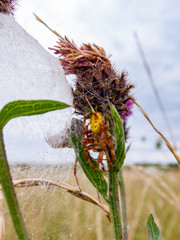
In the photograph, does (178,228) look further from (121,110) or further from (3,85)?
(3,85)

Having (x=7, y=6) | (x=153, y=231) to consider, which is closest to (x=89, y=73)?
(x=7, y=6)

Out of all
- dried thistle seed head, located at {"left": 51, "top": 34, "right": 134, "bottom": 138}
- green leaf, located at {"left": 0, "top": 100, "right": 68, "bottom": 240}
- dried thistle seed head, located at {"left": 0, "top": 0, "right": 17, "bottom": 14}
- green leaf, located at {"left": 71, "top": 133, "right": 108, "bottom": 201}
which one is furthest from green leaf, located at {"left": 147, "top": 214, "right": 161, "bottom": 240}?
dried thistle seed head, located at {"left": 0, "top": 0, "right": 17, "bottom": 14}

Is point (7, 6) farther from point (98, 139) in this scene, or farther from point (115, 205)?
point (115, 205)

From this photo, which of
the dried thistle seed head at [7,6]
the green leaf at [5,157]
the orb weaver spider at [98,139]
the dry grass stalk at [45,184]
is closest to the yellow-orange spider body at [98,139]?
the orb weaver spider at [98,139]

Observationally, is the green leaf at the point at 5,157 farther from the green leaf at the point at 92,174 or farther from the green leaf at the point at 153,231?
the green leaf at the point at 153,231

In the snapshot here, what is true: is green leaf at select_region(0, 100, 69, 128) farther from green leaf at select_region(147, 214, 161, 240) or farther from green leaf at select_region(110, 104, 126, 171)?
green leaf at select_region(147, 214, 161, 240)

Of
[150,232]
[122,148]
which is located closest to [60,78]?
[122,148]
